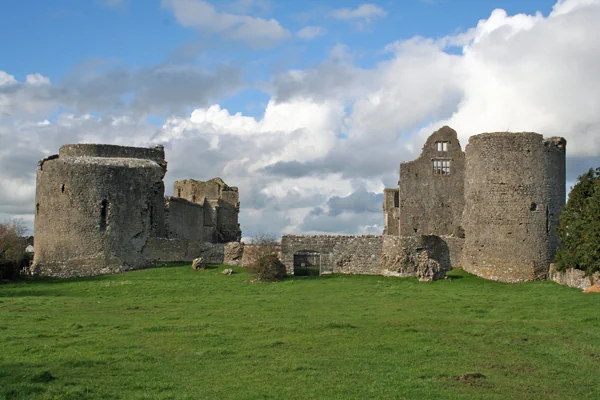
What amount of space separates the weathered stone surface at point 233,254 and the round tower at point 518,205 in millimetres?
12403

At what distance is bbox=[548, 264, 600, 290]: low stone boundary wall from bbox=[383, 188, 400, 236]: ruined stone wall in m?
12.8

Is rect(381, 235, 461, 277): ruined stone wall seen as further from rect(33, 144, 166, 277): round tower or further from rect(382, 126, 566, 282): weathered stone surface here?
rect(33, 144, 166, 277): round tower

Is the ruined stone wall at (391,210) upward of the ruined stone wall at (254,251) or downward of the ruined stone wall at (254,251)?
upward

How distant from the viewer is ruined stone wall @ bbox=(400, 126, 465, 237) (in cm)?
4316

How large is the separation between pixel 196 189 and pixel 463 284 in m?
29.0

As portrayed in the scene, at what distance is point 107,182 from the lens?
38.4 metres

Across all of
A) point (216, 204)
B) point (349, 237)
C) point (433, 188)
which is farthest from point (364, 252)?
point (216, 204)

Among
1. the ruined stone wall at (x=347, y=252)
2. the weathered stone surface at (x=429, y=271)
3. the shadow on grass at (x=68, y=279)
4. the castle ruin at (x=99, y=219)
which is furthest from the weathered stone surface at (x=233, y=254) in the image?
the weathered stone surface at (x=429, y=271)

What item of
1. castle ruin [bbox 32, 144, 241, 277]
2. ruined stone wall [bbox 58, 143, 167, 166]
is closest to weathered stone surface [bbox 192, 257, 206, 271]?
castle ruin [bbox 32, 144, 241, 277]

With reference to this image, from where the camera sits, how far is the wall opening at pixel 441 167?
43344mm

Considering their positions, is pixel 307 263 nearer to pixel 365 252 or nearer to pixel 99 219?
pixel 365 252

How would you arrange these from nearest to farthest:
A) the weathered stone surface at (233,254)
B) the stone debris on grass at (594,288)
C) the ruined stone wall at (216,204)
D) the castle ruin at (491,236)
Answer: the stone debris on grass at (594,288) < the castle ruin at (491,236) < the weathered stone surface at (233,254) < the ruined stone wall at (216,204)

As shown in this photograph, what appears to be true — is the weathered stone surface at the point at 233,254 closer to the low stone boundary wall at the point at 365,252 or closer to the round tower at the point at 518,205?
the low stone boundary wall at the point at 365,252

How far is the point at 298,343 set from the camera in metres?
17.5
